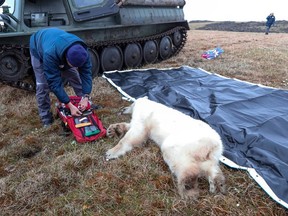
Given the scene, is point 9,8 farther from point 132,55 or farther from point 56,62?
point 56,62

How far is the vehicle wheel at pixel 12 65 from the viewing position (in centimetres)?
584

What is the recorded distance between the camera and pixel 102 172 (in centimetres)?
340

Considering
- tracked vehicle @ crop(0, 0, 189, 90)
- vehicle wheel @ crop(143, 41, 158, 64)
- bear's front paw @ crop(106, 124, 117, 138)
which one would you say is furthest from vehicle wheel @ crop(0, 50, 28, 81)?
vehicle wheel @ crop(143, 41, 158, 64)

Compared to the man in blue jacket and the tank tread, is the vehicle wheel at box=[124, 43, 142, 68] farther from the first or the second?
the man in blue jacket

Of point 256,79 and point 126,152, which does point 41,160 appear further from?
point 256,79

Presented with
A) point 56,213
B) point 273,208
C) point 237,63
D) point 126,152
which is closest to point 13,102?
point 126,152

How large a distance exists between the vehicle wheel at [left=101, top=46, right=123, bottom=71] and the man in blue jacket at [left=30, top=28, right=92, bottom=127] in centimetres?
292

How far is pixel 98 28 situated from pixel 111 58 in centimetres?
87

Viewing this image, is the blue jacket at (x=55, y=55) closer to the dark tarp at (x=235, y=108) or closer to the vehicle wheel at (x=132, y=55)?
the dark tarp at (x=235, y=108)

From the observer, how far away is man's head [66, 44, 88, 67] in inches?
147

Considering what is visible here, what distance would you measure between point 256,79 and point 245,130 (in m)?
3.67

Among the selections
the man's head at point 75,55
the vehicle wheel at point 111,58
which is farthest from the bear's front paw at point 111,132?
the vehicle wheel at point 111,58

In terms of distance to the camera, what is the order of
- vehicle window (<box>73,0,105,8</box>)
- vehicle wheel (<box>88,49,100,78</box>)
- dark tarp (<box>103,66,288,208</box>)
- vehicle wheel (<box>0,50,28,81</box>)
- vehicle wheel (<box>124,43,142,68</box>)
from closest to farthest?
1. dark tarp (<box>103,66,288,208</box>)
2. vehicle wheel (<box>0,50,28,81</box>)
3. vehicle window (<box>73,0,105,8</box>)
4. vehicle wheel (<box>88,49,100,78</box>)
5. vehicle wheel (<box>124,43,142,68</box>)

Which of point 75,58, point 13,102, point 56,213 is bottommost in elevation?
point 56,213
